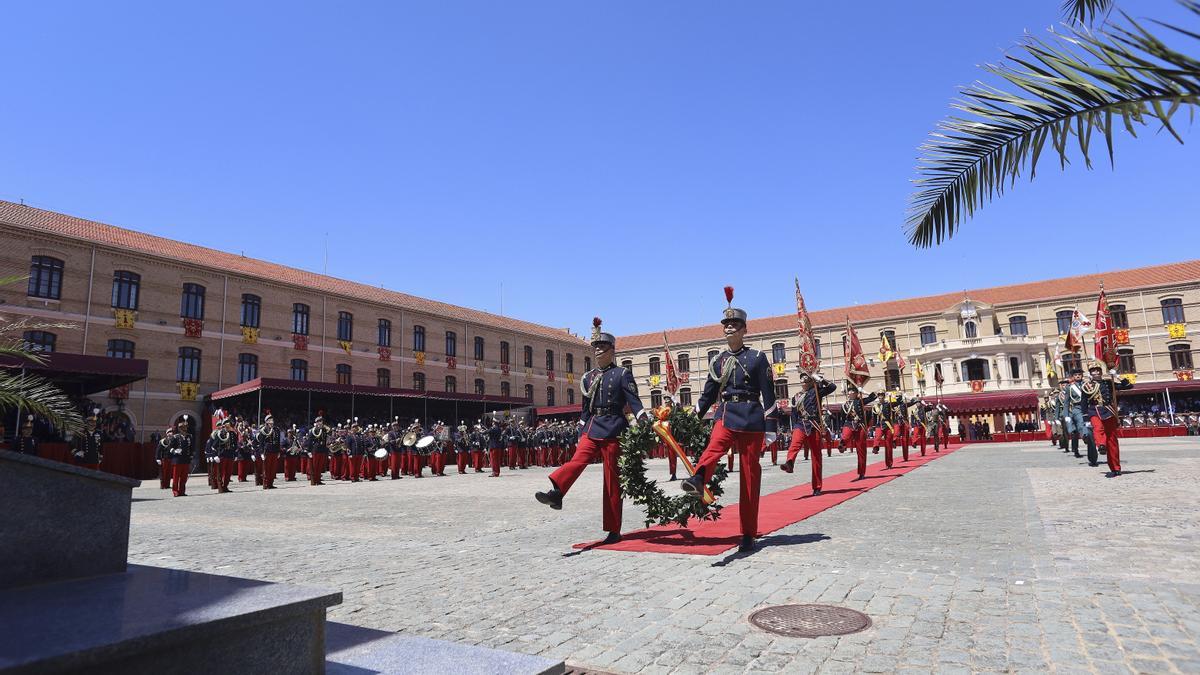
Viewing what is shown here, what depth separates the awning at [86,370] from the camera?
19172 millimetres

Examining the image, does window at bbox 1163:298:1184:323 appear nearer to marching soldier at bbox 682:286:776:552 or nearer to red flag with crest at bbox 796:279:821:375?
red flag with crest at bbox 796:279:821:375

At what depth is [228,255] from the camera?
37.2 metres

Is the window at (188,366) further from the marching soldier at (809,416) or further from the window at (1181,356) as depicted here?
the window at (1181,356)

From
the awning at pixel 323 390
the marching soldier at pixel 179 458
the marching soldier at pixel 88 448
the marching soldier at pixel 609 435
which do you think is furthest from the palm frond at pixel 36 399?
the awning at pixel 323 390

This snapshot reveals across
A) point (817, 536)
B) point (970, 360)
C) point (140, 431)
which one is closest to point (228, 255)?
point (140, 431)

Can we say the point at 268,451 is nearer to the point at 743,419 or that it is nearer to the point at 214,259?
the point at 743,419

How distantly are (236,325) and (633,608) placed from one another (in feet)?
111

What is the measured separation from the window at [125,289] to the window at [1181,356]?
6164 cm

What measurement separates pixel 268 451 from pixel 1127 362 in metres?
54.4

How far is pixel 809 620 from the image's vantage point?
3781 millimetres

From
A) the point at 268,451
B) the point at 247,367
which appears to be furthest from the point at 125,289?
the point at 268,451

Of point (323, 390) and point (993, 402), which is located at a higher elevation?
point (323, 390)

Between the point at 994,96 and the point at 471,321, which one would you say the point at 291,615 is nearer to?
the point at 994,96

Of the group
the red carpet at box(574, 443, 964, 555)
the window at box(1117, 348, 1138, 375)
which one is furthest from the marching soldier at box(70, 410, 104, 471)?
the window at box(1117, 348, 1138, 375)
